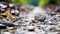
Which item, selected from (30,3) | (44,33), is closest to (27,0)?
(30,3)

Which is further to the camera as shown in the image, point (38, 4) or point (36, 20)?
point (38, 4)

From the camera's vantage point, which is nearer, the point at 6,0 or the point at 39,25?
the point at 39,25

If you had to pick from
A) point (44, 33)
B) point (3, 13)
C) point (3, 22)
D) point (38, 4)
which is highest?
point (38, 4)

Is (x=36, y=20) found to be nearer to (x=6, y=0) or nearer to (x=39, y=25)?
(x=39, y=25)

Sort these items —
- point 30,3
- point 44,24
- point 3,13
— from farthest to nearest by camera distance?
point 30,3 < point 3,13 < point 44,24

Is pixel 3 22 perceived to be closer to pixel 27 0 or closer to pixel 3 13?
pixel 3 13

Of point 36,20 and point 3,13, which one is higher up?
point 3,13

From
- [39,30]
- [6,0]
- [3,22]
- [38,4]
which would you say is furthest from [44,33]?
[6,0]

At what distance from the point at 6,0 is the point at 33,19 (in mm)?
536

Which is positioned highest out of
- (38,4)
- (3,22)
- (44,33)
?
(38,4)

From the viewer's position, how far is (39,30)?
96 cm

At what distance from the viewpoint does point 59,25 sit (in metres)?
1.05

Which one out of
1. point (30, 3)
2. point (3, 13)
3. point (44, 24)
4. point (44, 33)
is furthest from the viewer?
point (30, 3)

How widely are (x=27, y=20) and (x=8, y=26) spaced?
0.15 m
